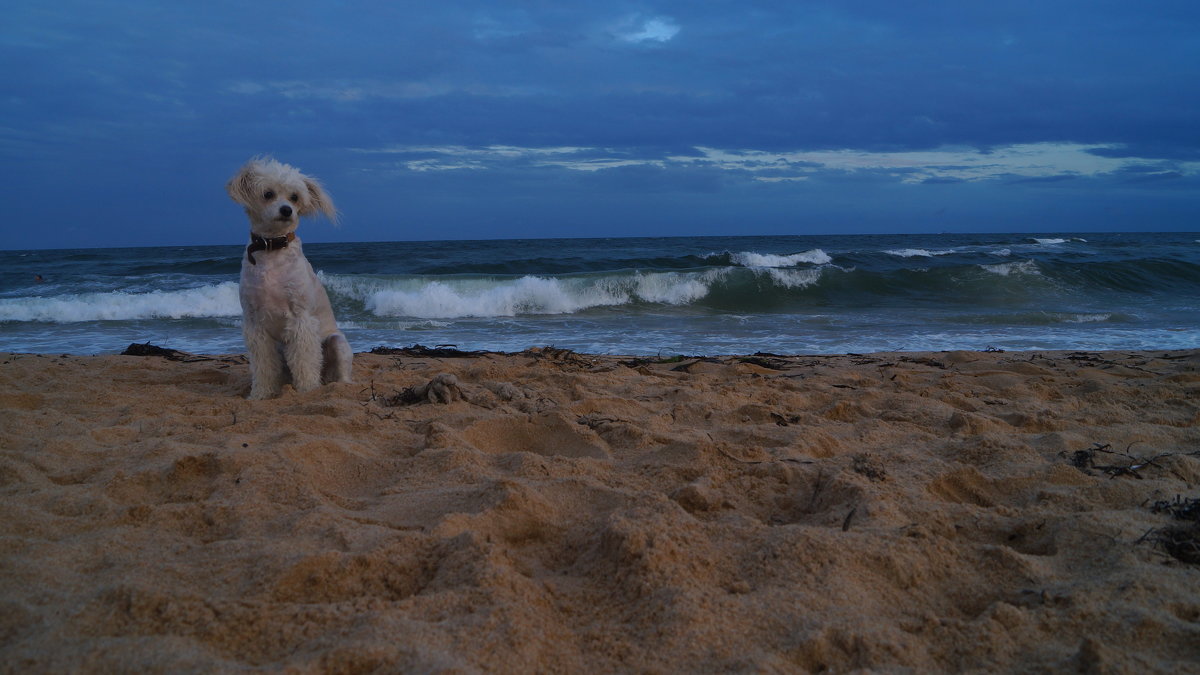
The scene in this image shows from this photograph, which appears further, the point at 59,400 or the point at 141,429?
the point at 59,400

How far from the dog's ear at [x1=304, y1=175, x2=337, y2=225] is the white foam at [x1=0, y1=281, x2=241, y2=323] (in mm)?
9153

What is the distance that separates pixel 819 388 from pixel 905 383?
0.82 metres

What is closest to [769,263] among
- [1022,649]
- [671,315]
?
[671,315]

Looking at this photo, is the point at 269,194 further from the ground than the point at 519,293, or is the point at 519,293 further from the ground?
the point at 269,194

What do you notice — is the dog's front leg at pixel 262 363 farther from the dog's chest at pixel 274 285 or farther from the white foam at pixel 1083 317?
the white foam at pixel 1083 317

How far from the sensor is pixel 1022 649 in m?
1.66

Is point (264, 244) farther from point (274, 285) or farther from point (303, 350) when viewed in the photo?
point (303, 350)

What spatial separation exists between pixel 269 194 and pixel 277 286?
61 cm

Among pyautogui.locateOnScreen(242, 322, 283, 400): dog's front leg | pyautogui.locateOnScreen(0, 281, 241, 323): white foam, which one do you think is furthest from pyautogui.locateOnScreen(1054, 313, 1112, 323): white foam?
pyautogui.locateOnScreen(0, 281, 241, 323): white foam

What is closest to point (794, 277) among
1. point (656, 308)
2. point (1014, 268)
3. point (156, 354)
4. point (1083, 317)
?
point (656, 308)

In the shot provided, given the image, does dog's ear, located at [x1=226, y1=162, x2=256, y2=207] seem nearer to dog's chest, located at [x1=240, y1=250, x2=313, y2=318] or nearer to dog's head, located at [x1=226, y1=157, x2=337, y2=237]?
dog's head, located at [x1=226, y1=157, x2=337, y2=237]

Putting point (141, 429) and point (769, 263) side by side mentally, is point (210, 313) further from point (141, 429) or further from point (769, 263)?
point (769, 263)

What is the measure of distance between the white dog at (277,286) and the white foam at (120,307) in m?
9.21

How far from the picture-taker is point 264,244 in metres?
4.77
